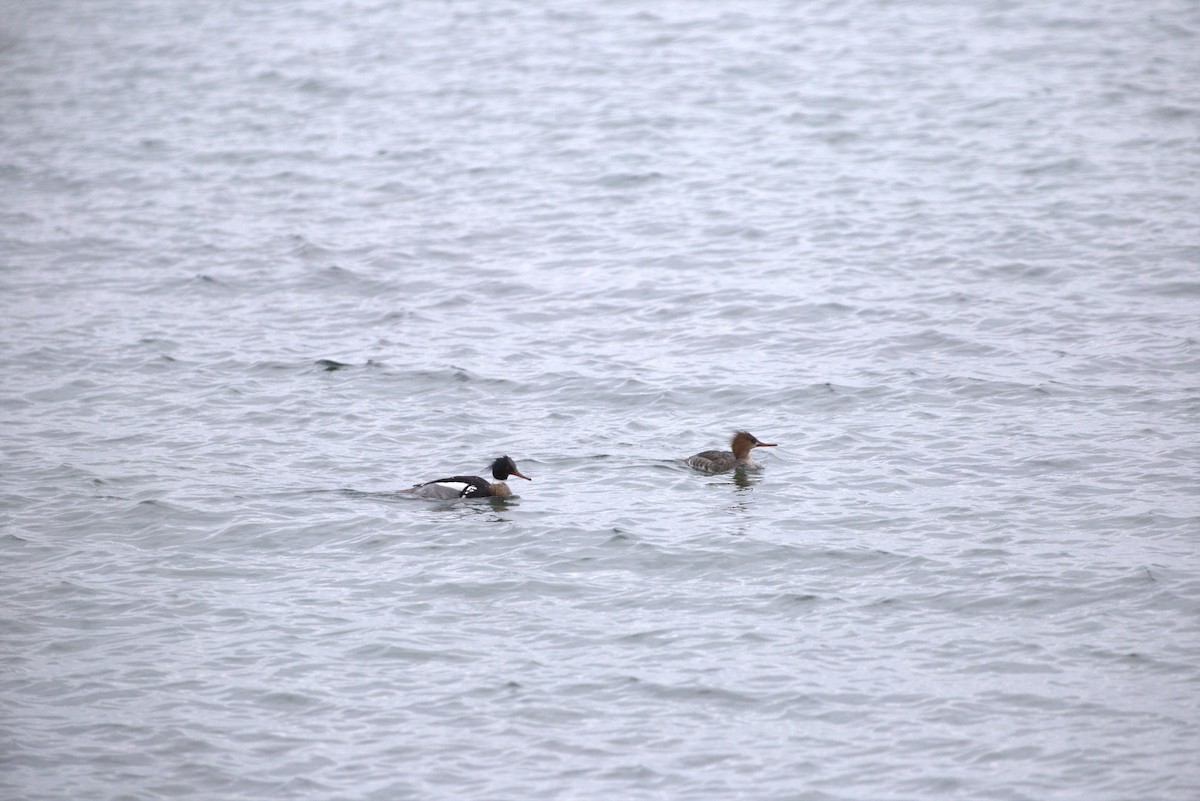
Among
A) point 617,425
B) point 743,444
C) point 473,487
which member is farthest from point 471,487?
point 743,444

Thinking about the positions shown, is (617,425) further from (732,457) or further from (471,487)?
(471,487)

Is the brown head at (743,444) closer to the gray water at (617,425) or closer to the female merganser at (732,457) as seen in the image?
the female merganser at (732,457)

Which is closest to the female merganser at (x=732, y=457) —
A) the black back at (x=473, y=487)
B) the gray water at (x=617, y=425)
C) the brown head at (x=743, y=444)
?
the brown head at (x=743, y=444)

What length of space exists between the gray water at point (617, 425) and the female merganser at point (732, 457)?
0.21 meters

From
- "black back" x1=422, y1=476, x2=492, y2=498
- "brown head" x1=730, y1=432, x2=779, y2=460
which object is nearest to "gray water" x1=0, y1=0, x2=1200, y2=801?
"black back" x1=422, y1=476, x2=492, y2=498

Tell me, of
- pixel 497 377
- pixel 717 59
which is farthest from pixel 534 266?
pixel 717 59

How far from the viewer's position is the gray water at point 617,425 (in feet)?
32.0

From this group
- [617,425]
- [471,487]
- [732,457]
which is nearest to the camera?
[471,487]

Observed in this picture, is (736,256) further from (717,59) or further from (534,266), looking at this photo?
(717,59)

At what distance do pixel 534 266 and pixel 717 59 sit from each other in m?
12.0

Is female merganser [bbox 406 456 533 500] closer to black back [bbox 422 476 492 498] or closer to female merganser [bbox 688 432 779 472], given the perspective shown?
black back [bbox 422 476 492 498]

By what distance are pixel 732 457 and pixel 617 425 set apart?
1643 mm

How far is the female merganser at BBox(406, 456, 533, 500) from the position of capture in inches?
521

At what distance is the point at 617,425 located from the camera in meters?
15.1
